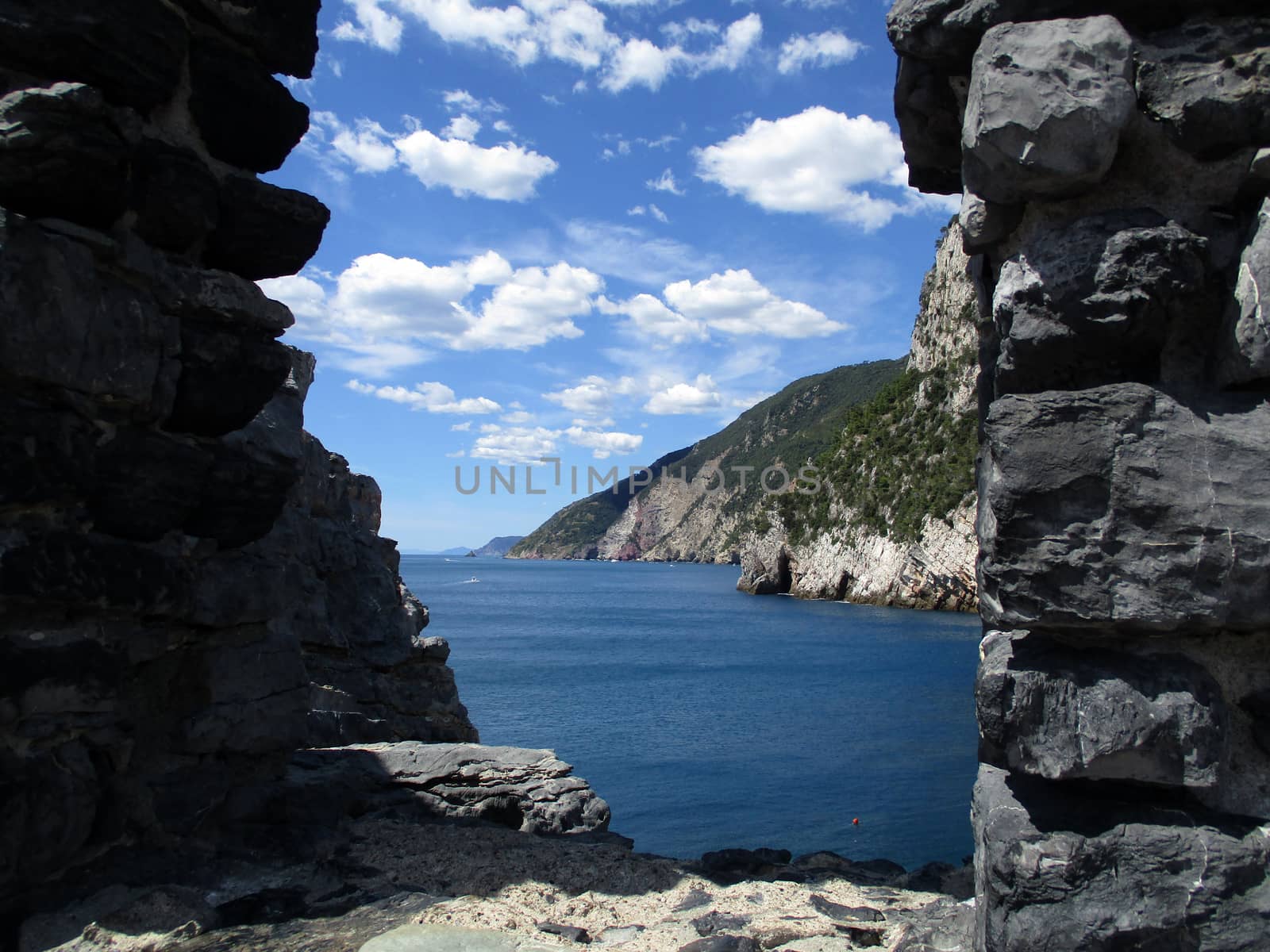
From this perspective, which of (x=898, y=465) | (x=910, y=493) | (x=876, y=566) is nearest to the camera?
(x=910, y=493)

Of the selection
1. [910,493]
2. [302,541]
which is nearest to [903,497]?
[910,493]

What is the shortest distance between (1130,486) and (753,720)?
26158 millimetres

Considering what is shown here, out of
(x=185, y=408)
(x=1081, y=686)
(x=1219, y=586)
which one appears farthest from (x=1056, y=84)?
(x=185, y=408)

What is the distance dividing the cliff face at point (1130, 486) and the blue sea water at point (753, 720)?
12045 mm

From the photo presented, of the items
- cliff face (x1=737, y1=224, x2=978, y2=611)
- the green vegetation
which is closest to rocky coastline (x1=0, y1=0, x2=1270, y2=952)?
cliff face (x1=737, y1=224, x2=978, y2=611)

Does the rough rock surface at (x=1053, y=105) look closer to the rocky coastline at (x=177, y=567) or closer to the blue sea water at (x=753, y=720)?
the rocky coastline at (x=177, y=567)

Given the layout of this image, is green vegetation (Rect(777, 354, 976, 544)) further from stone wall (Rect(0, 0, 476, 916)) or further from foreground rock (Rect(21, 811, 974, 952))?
stone wall (Rect(0, 0, 476, 916))

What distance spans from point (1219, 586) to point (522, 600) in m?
91.2

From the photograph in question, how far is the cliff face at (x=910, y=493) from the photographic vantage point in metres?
66.8

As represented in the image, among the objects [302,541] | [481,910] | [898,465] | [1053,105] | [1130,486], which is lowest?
[481,910]

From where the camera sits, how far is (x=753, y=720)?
91.2 ft

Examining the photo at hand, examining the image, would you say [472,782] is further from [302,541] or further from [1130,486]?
[1130,486]

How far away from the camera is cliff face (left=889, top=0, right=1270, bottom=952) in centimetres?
262

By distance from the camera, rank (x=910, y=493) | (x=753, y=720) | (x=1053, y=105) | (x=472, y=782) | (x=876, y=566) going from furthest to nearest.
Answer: (x=876, y=566) → (x=910, y=493) → (x=753, y=720) → (x=472, y=782) → (x=1053, y=105)
